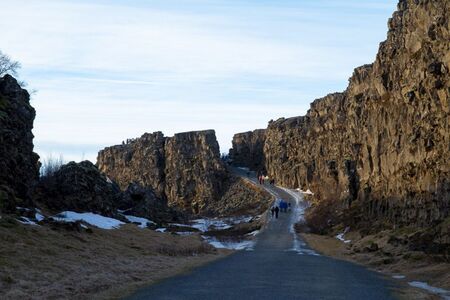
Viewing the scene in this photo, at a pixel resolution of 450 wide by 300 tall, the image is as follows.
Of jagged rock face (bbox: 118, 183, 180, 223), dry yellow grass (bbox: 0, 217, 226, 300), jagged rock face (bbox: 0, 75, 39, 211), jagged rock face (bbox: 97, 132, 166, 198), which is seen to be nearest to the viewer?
dry yellow grass (bbox: 0, 217, 226, 300)

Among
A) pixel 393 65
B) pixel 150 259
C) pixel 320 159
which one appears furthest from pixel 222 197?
pixel 150 259

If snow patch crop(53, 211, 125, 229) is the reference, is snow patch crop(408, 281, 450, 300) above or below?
below

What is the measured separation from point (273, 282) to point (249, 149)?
10638 cm

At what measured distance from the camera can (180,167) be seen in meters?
107

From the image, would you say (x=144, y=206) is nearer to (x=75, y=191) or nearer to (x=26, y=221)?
(x=75, y=191)

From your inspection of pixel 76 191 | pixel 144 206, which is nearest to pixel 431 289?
pixel 76 191

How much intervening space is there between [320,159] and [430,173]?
4551cm

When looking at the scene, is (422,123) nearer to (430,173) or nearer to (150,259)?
(430,173)

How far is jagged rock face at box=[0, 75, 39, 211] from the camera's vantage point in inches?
1286

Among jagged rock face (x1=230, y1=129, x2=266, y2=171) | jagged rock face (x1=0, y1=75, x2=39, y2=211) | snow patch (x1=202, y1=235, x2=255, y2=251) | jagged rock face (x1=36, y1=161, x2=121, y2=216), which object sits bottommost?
snow patch (x1=202, y1=235, x2=255, y2=251)

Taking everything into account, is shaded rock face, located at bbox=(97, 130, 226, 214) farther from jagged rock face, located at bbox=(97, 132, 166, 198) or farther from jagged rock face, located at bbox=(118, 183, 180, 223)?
jagged rock face, located at bbox=(118, 183, 180, 223)

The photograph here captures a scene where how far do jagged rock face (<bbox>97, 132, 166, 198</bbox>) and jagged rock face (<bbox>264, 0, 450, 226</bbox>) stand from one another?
146ft

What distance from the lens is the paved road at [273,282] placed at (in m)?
15.4

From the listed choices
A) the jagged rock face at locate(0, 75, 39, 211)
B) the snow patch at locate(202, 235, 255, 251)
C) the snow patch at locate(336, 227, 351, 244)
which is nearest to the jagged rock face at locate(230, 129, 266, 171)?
the snow patch at locate(336, 227, 351, 244)
